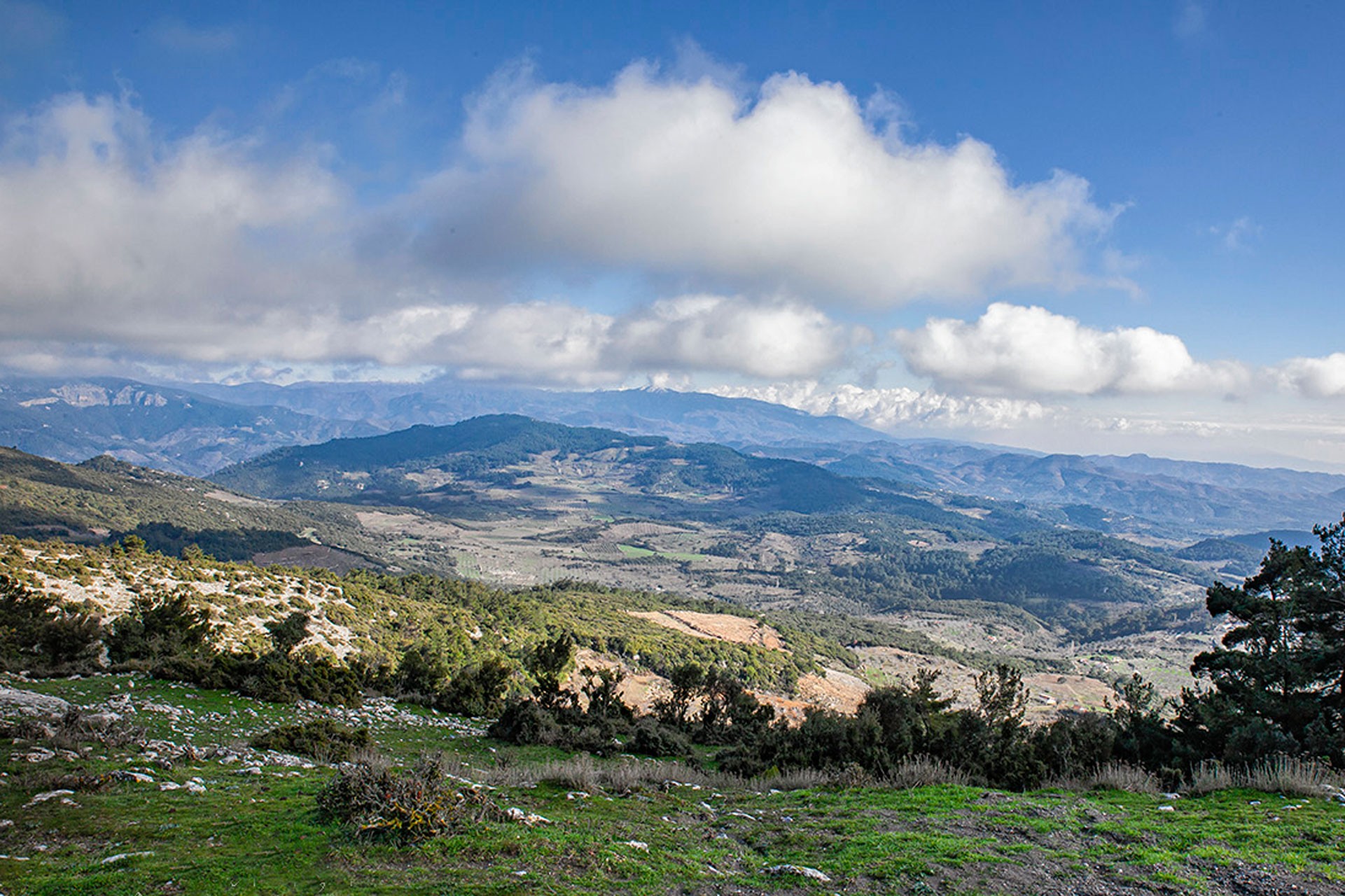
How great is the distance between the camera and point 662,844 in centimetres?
889

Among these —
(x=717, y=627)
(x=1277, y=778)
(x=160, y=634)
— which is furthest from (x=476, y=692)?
(x=717, y=627)

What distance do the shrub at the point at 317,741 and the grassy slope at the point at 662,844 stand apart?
2.36 meters

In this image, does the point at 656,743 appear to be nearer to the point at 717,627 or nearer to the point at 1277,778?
the point at 1277,778

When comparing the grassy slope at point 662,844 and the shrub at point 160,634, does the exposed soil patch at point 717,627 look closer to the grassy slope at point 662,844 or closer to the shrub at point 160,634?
the shrub at point 160,634

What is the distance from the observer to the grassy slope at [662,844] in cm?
669

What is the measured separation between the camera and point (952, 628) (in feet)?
610

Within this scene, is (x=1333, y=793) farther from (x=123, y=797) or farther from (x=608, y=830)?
(x=123, y=797)

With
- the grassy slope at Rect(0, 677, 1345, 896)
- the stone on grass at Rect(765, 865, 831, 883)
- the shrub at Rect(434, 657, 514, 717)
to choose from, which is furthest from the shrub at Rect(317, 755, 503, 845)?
the shrub at Rect(434, 657, 514, 717)

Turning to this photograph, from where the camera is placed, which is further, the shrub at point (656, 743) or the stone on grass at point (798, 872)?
the shrub at point (656, 743)

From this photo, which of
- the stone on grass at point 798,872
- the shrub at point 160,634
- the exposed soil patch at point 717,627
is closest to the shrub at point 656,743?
the stone on grass at point 798,872

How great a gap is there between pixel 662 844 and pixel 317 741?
9.93 meters

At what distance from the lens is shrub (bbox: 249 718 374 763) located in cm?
1417

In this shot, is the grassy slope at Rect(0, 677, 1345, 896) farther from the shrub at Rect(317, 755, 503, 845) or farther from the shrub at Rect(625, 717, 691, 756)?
the shrub at Rect(625, 717, 691, 756)

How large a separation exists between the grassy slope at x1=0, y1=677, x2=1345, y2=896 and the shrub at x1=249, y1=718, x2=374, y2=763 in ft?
7.74
